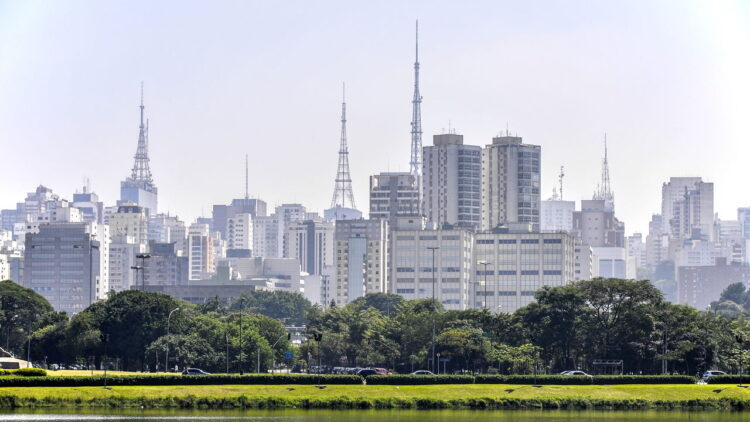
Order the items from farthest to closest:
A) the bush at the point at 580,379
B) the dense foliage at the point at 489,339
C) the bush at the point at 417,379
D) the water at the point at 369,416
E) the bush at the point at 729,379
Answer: the dense foliage at the point at 489,339
the bush at the point at 729,379
the bush at the point at 580,379
the bush at the point at 417,379
the water at the point at 369,416

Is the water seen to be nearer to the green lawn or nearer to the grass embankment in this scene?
the grass embankment

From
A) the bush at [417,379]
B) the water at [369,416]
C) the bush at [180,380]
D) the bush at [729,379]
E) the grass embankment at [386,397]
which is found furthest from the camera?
the bush at [729,379]

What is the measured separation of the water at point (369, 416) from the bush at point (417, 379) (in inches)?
457

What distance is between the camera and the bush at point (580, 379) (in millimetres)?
138375

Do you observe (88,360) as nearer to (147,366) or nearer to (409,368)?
(147,366)

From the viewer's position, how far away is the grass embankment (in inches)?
4843

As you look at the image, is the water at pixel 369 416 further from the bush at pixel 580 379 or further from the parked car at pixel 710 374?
the parked car at pixel 710 374

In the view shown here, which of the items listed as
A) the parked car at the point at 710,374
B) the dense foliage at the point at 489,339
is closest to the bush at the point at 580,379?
the parked car at the point at 710,374

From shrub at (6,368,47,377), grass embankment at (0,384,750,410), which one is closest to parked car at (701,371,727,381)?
grass embankment at (0,384,750,410)

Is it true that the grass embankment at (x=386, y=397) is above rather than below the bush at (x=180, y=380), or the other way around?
below

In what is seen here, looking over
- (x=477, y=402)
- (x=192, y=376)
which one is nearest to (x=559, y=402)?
(x=477, y=402)

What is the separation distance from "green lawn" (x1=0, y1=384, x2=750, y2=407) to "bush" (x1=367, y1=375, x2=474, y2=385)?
196 centimetres

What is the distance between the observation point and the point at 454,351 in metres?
166

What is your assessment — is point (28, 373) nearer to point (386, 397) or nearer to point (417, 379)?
point (386, 397)
